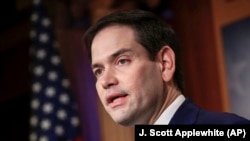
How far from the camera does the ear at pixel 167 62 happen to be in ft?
4.76

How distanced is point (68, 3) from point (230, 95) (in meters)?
0.91

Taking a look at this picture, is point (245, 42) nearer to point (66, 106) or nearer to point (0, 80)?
point (66, 106)

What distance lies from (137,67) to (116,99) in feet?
0.38

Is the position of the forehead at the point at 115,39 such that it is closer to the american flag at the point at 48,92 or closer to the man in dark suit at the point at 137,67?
the man in dark suit at the point at 137,67

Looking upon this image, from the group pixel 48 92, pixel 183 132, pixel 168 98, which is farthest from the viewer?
pixel 48 92

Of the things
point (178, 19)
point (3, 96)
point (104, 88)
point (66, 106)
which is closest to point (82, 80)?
point (66, 106)

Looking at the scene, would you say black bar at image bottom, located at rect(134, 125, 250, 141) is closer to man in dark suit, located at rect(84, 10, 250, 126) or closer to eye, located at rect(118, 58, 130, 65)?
man in dark suit, located at rect(84, 10, 250, 126)

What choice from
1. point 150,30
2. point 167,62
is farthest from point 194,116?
point 150,30

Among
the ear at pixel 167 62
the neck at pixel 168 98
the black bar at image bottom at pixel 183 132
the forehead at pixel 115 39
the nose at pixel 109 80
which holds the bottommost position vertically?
the black bar at image bottom at pixel 183 132

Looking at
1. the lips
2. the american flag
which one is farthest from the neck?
the american flag

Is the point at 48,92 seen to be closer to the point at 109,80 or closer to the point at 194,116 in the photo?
the point at 109,80

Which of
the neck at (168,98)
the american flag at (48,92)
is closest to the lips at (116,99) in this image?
the neck at (168,98)

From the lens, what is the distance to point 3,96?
278cm

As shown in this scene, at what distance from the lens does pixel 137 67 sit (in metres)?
1.50
